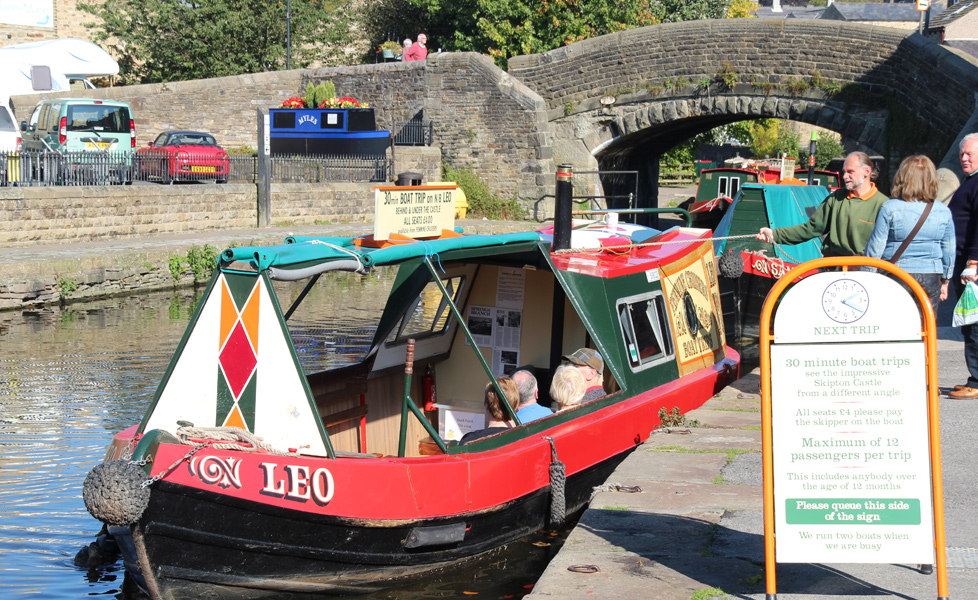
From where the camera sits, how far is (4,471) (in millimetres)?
7887

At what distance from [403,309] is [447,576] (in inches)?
66.5

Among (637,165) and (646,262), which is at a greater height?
(637,165)

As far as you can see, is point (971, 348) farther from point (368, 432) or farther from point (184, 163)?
point (184, 163)

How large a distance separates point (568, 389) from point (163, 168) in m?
15.3

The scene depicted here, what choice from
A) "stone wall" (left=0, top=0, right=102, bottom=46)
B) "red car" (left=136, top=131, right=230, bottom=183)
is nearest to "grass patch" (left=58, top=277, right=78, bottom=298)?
"red car" (left=136, top=131, right=230, bottom=183)

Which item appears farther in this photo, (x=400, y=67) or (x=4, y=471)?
(x=400, y=67)

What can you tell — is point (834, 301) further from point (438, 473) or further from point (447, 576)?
point (447, 576)

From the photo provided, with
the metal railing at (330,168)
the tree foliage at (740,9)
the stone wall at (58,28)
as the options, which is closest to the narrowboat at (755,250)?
the metal railing at (330,168)

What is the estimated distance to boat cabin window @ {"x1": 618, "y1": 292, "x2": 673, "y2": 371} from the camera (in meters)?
7.44

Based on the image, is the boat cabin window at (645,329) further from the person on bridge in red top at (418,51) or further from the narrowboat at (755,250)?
the person on bridge in red top at (418,51)

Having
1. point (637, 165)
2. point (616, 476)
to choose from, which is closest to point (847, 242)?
point (616, 476)

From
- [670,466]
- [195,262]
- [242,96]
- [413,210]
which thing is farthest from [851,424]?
[242,96]

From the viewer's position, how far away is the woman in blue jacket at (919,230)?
21.7ft

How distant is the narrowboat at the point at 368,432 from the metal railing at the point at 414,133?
2185cm
